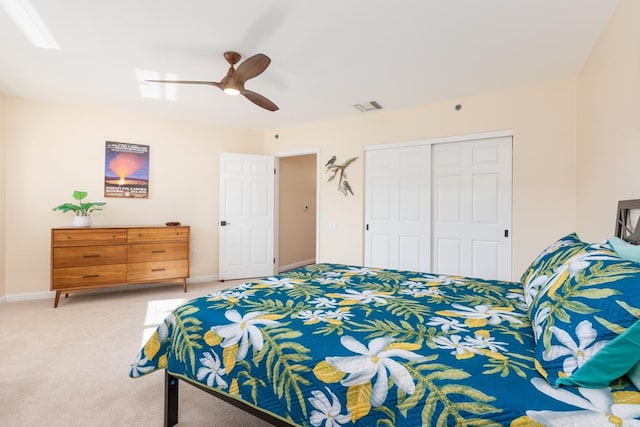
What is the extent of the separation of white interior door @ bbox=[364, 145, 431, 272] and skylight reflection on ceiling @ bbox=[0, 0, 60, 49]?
11.8ft

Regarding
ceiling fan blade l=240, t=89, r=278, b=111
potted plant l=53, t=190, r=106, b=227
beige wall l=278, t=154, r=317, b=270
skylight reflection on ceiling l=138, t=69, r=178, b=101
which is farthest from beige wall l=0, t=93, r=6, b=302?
beige wall l=278, t=154, r=317, b=270

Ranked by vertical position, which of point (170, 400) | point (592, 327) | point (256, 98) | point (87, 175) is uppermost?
point (256, 98)

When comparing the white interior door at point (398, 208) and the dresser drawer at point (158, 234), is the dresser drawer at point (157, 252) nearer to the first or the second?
the dresser drawer at point (158, 234)

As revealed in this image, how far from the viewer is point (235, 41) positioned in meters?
2.63

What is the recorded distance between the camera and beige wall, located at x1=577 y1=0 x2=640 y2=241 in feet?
6.39

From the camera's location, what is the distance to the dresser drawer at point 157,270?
4.14m

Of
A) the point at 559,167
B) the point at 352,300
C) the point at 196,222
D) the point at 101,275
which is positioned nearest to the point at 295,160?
the point at 196,222

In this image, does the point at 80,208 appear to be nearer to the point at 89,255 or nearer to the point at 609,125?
the point at 89,255

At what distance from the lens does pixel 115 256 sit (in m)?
4.03

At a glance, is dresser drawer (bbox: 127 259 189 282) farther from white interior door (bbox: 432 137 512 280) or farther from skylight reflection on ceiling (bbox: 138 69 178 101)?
white interior door (bbox: 432 137 512 280)

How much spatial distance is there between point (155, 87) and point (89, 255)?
216 centimetres

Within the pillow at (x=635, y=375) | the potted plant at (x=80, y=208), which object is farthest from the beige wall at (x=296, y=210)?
the pillow at (x=635, y=375)

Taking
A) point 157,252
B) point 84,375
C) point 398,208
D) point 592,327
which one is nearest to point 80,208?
point 157,252

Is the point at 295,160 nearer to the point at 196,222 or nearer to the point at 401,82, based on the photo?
the point at 196,222
